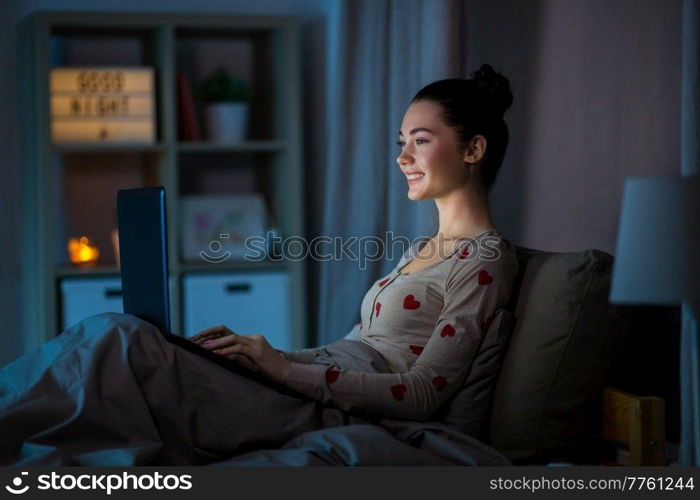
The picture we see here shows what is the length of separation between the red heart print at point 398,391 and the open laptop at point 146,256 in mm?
228

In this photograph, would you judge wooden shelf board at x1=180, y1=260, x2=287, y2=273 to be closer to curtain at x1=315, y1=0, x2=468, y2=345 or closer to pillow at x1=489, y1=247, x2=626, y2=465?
curtain at x1=315, y1=0, x2=468, y2=345

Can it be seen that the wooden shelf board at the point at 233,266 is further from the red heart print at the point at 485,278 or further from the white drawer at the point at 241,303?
the red heart print at the point at 485,278

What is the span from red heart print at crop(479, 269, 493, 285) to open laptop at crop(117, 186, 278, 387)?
45 centimetres

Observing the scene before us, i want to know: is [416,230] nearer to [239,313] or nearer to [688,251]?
[239,313]

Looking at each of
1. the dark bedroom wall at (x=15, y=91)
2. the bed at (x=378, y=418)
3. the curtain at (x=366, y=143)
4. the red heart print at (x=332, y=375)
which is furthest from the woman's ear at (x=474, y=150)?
the dark bedroom wall at (x=15, y=91)

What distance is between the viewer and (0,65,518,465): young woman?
5.04 feet

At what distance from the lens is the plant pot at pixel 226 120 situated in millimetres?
3658

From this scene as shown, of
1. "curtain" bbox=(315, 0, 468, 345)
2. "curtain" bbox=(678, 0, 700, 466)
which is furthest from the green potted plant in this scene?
"curtain" bbox=(678, 0, 700, 466)

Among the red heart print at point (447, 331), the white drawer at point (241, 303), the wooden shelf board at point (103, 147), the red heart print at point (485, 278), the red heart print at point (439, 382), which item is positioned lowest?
the white drawer at point (241, 303)

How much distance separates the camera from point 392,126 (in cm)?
306

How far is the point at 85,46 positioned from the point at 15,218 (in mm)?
721

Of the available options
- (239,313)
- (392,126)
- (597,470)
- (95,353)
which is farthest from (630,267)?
(239,313)

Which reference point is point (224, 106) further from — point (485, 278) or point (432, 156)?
point (485, 278)

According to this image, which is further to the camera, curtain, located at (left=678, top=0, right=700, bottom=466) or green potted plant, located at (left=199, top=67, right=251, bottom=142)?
green potted plant, located at (left=199, top=67, right=251, bottom=142)
